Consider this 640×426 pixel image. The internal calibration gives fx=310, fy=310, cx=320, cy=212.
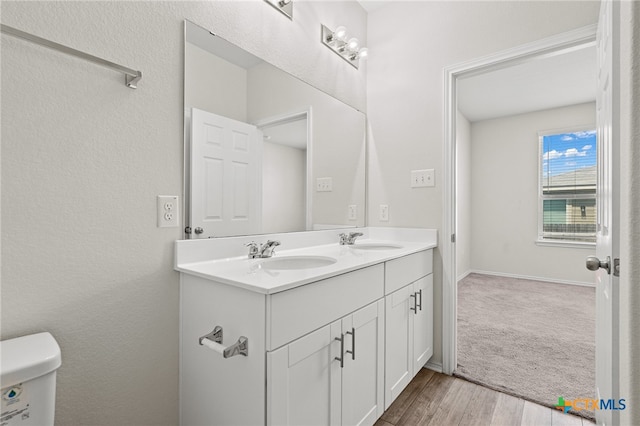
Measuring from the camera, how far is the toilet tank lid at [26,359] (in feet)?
2.32

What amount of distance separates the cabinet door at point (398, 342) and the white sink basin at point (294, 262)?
35cm

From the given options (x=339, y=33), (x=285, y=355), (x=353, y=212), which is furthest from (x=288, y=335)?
(x=339, y=33)

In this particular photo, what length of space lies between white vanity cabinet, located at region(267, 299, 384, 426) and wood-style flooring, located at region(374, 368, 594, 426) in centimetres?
25

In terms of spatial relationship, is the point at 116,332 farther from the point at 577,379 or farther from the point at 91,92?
the point at 577,379

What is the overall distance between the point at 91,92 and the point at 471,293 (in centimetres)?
409

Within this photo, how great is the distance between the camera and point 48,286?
3.03 feet

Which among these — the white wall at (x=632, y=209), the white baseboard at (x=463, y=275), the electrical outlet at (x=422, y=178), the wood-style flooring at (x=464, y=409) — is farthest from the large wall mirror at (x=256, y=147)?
the white baseboard at (x=463, y=275)

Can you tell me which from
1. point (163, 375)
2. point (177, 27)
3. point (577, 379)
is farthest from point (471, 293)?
point (177, 27)

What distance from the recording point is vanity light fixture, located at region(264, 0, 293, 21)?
1629mm

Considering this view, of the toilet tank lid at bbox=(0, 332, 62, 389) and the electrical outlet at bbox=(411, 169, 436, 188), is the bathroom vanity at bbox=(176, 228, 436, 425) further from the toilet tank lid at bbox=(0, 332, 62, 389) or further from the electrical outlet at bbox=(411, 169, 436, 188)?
the electrical outlet at bbox=(411, 169, 436, 188)

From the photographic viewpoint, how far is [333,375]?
1154mm

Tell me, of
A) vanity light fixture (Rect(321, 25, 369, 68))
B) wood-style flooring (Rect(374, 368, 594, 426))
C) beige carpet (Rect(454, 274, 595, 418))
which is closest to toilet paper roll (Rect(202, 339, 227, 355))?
wood-style flooring (Rect(374, 368, 594, 426))

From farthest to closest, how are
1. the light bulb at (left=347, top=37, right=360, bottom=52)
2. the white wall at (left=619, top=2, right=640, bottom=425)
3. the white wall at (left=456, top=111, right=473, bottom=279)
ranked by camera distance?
the white wall at (left=456, top=111, right=473, bottom=279), the light bulb at (left=347, top=37, right=360, bottom=52), the white wall at (left=619, top=2, right=640, bottom=425)

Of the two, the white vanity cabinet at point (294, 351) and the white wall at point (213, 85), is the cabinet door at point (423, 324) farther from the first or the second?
the white wall at point (213, 85)
